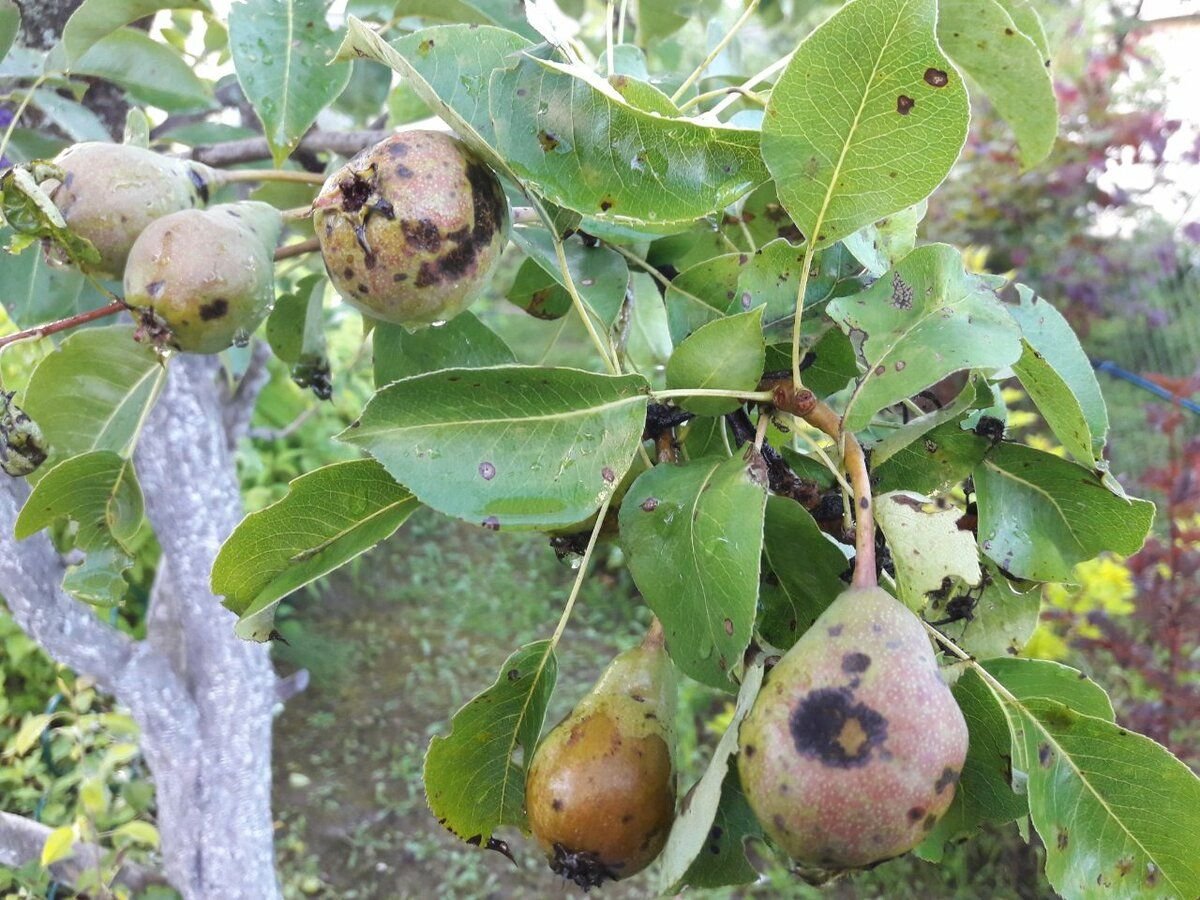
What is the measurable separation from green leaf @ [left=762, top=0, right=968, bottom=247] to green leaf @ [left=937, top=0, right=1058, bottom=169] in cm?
30

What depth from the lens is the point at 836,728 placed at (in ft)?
1.55

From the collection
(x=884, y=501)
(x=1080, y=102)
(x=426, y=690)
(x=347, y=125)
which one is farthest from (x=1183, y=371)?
(x=884, y=501)

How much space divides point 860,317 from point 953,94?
144 mm

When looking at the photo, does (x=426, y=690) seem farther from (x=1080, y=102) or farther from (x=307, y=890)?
(x=1080, y=102)

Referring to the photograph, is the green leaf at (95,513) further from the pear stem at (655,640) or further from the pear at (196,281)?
the pear stem at (655,640)

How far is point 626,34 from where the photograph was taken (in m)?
1.60

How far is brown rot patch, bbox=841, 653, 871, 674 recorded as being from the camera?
485mm

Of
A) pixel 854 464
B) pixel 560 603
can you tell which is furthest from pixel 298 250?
pixel 560 603

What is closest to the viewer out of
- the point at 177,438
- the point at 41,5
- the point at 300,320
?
the point at 300,320

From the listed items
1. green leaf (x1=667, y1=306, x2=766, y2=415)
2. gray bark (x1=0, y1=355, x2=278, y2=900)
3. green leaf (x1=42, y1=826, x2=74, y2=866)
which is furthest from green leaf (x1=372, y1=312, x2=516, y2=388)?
green leaf (x1=42, y1=826, x2=74, y2=866)

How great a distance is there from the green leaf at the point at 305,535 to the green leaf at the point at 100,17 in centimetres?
59

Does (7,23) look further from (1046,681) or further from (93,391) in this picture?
(1046,681)

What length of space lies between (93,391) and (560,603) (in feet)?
10.8

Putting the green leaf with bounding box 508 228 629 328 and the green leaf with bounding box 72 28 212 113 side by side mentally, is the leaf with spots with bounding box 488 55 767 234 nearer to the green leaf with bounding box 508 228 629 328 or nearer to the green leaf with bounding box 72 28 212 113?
the green leaf with bounding box 508 228 629 328
